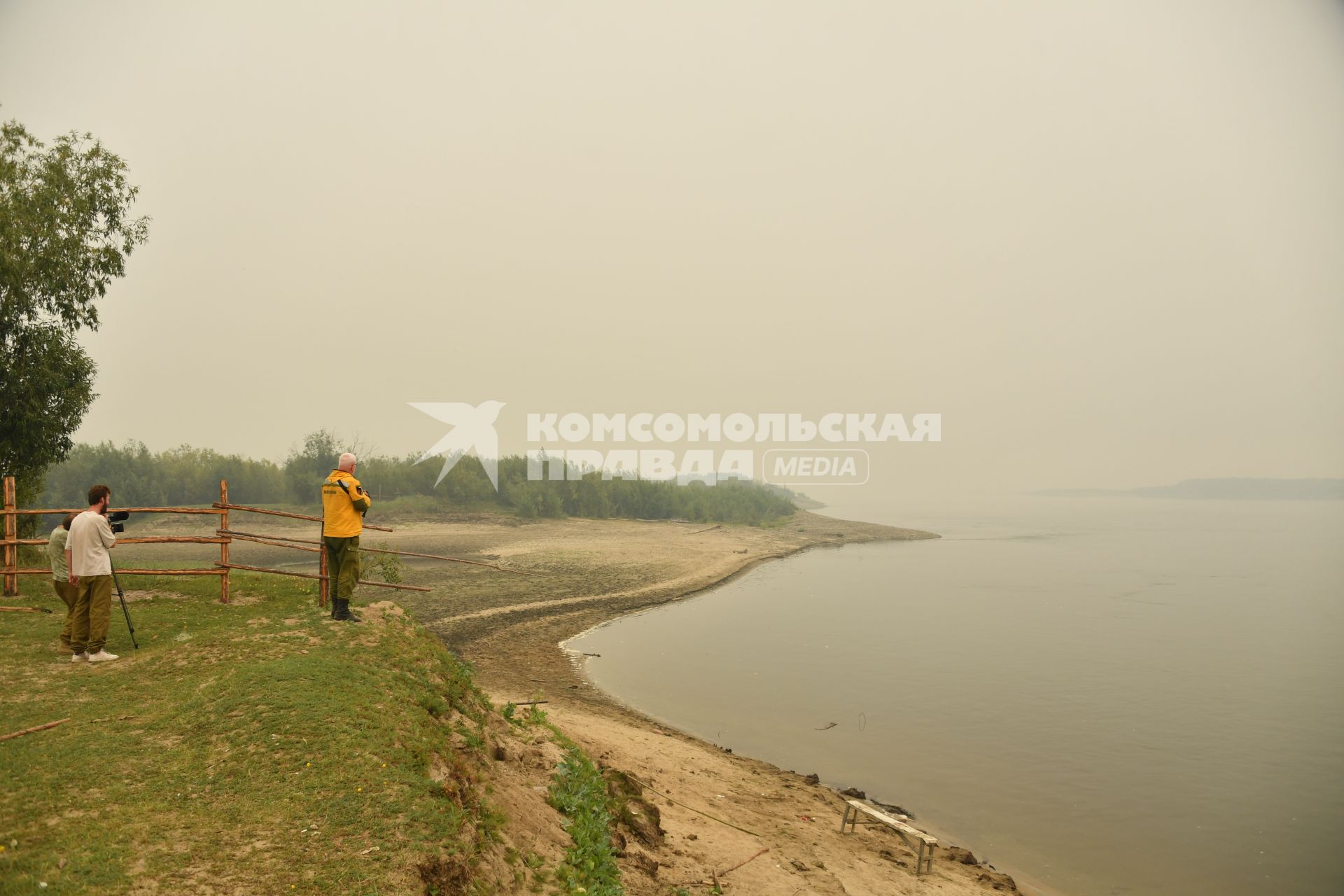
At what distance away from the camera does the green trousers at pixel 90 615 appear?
347 inches

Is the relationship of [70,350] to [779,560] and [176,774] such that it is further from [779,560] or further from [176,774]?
[779,560]

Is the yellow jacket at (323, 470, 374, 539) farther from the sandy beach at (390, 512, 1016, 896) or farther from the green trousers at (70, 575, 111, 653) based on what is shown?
the sandy beach at (390, 512, 1016, 896)

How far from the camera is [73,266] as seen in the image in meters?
17.0

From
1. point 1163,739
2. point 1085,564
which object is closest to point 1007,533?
point 1085,564

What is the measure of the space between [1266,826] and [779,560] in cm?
3511

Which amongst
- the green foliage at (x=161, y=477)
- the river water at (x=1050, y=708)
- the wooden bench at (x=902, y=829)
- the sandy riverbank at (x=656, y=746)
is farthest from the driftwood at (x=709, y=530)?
the wooden bench at (x=902, y=829)

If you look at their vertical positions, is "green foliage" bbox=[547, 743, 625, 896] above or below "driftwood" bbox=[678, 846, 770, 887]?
above

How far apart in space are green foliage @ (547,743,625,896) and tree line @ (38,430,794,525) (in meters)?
45.1

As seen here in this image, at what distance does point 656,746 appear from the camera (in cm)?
1192

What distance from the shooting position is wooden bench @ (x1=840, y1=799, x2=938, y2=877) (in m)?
8.76

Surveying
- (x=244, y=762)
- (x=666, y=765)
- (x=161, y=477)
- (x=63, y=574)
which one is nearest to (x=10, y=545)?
(x=63, y=574)

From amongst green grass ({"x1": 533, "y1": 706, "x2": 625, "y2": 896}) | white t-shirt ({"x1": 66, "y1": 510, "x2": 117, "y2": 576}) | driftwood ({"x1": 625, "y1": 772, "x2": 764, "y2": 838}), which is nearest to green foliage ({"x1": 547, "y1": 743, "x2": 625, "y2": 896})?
green grass ({"x1": 533, "y1": 706, "x2": 625, "y2": 896})

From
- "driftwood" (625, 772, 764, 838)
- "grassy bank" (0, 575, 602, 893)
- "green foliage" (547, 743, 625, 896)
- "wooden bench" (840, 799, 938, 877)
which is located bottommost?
"wooden bench" (840, 799, 938, 877)

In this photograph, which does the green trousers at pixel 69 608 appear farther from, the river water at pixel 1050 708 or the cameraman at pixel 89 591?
the river water at pixel 1050 708
